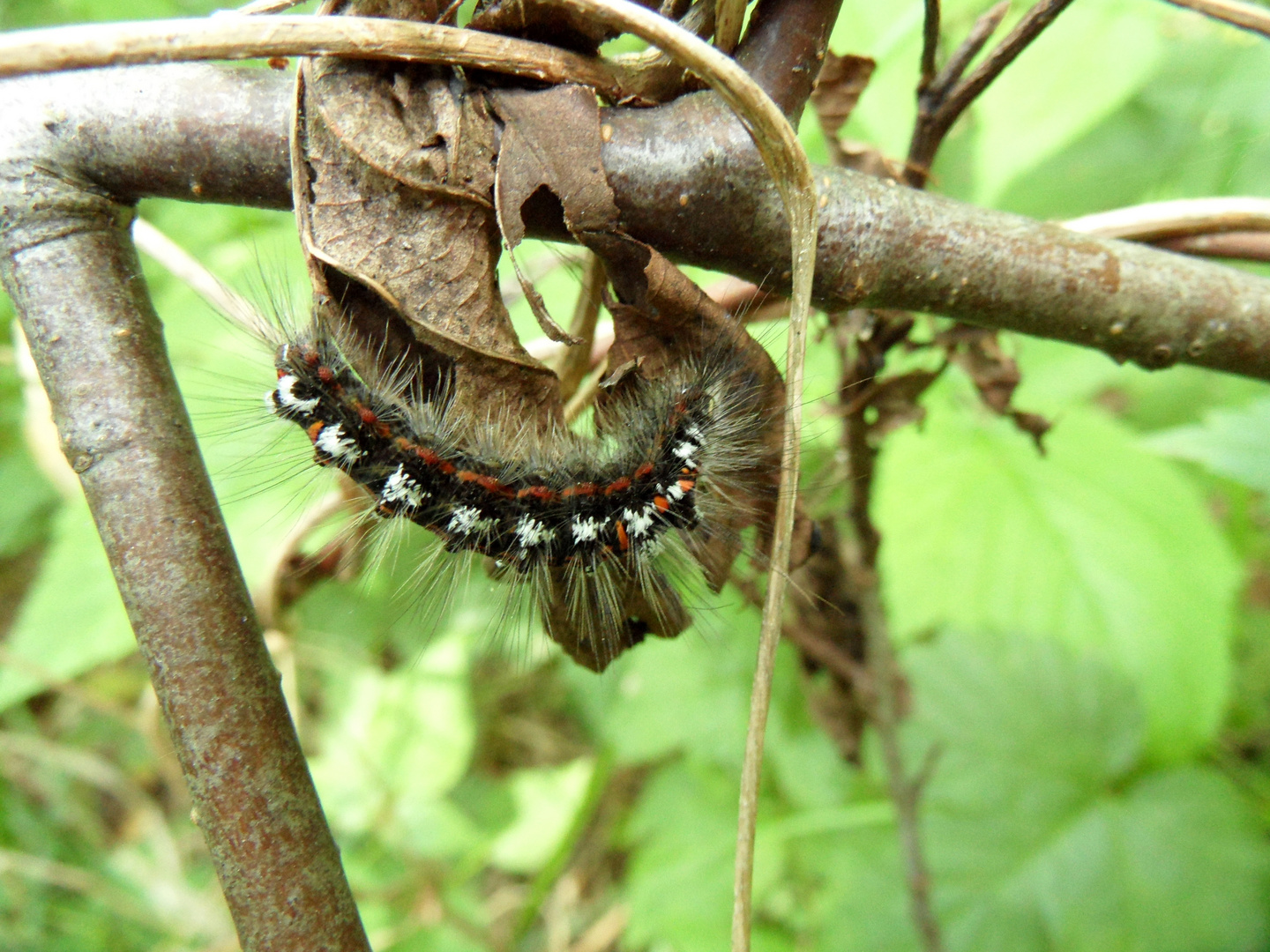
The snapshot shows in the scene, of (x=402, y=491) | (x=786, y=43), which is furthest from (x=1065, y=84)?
(x=402, y=491)

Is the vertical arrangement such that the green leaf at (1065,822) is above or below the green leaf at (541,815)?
above

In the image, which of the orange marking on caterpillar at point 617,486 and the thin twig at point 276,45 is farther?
the orange marking on caterpillar at point 617,486

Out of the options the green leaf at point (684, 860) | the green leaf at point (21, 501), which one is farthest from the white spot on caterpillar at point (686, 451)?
the green leaf at point (21, 501)

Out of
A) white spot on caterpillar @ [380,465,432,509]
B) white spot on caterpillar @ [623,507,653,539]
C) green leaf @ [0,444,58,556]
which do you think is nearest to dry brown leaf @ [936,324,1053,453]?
white spot on caterpillar @ [623,507,653,539]

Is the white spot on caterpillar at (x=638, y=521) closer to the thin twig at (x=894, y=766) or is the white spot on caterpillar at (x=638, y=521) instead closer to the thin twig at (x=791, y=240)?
the thin twig at (x=791, y=240)

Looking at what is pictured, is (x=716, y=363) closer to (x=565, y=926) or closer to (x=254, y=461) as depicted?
(x=254, y=461)

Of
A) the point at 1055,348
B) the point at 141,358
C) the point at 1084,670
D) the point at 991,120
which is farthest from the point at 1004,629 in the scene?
the point at 141,358
